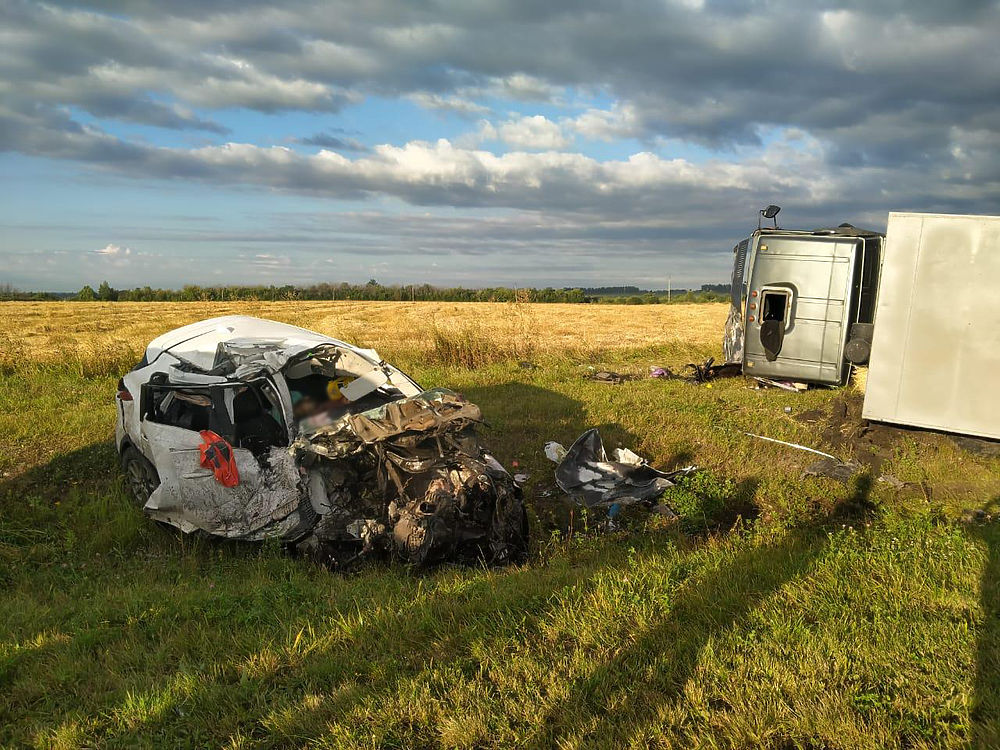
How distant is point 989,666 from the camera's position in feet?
9.99

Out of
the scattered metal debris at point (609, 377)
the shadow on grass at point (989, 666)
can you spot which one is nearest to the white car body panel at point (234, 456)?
the shadow on grass at point (989, 666)

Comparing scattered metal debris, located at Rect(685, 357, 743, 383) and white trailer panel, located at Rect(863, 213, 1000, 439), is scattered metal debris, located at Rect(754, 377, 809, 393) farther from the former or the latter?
white trailer panel, located at Rect(863, 213, 1000, 439)

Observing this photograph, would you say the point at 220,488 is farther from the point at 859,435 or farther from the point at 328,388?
the point at 859,435

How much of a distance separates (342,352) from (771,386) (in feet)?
29.1

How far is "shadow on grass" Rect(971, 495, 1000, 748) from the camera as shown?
2580mm

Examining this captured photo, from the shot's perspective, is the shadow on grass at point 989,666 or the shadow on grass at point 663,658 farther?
the shadow on grass at point 663,658

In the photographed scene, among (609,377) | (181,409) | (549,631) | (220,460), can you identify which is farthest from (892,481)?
(181,409)

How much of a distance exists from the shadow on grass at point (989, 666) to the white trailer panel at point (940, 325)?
293 centimetres

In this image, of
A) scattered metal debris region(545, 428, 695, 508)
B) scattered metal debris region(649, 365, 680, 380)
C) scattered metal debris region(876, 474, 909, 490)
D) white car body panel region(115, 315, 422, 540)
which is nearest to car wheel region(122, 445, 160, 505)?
white car body panel region(115, 315, 422, 540)

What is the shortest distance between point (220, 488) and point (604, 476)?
389cm

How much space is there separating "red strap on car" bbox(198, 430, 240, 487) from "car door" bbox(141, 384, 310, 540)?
0.03m

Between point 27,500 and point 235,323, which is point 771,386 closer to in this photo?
point 235,323

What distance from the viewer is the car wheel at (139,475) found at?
232 inches

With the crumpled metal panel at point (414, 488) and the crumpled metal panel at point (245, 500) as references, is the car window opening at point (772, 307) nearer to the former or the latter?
the crumpled metal panel at point (414, 488)
